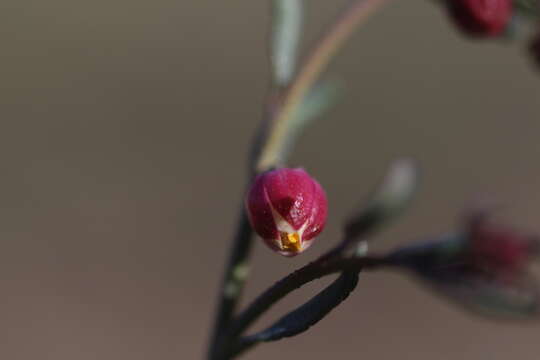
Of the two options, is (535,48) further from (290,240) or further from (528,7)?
(290,240)

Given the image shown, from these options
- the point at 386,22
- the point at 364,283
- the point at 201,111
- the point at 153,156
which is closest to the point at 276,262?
the point at 364,283

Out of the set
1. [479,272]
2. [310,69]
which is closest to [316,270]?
[479,272]

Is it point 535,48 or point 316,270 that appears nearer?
point 316,270

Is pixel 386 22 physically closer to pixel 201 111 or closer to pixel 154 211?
pixel 201 111

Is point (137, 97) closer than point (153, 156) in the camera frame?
No

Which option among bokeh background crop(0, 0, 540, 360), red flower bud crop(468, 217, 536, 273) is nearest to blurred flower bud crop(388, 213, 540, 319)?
red flower bud crop(468, 217, 536, 273)

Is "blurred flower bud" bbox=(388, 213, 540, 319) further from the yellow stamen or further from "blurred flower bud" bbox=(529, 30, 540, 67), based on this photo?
"blurred flower bud" bbox=(529, 30, 540, 67)
